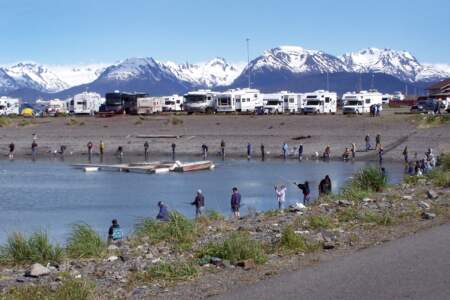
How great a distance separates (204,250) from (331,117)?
58.3 m

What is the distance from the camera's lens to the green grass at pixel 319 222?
52.9 ft

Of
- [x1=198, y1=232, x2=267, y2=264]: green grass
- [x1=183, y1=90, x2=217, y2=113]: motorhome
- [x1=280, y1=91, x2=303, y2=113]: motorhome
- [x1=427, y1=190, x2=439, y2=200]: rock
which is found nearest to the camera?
[x1=198, y1=232, x2=267, y2=264]: green grass

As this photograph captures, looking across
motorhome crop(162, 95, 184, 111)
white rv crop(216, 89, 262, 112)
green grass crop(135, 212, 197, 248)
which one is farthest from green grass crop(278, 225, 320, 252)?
motorhome crop(162, 95, 184, 111)

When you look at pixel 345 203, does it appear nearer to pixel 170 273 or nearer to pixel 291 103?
pixel 170 273

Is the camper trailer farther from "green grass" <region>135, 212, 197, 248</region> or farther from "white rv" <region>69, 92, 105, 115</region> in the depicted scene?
"green grass" <region>135, 212, 197, 248</region>

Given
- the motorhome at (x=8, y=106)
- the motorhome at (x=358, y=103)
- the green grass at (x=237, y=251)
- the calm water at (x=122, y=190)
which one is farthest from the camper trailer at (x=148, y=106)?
the green grass at (x=237, y=251)

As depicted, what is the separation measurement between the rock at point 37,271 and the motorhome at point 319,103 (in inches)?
2622

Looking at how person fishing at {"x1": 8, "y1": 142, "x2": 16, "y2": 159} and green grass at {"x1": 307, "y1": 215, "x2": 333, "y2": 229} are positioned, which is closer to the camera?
green grass at {"x1": 307, "y1": 215, "x2": 333, "y2": 229}

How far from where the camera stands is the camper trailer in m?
87.9

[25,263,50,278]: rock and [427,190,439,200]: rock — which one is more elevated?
[25,263,50,278]: rock

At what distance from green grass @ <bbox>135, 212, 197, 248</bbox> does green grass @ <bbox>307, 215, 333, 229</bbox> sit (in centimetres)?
216

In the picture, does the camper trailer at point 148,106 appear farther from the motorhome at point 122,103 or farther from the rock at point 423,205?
the rock at point 423,205

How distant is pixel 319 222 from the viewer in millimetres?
16250

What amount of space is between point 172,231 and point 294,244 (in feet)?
9.18
